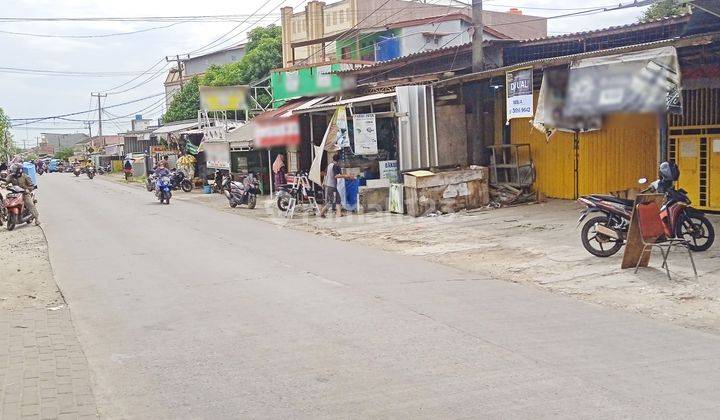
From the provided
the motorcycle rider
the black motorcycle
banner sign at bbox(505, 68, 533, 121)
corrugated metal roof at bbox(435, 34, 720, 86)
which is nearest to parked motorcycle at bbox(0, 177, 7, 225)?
the motorcycle rider

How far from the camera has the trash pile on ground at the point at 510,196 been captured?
18.0m

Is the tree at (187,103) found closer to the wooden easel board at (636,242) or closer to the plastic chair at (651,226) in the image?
the wooden easel board at (636,242)

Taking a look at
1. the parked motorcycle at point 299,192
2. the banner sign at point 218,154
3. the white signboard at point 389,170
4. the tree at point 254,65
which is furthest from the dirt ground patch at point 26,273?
the tree at point 254,65

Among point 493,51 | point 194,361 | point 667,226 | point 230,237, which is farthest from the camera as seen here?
point 493,51

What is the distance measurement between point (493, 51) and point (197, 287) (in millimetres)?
13230

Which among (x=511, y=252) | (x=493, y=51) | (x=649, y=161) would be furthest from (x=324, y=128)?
(x=511, y=252)

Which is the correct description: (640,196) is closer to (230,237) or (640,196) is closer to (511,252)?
(511,252)

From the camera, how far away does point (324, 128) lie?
24.6m

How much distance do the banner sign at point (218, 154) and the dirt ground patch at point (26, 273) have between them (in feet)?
42.6

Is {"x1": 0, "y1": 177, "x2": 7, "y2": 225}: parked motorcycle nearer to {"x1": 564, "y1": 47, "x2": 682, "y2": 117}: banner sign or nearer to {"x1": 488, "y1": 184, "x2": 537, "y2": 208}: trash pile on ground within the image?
{"x1": 488, "y1": 184, "x2": 537, "y2": 208}: trash pile on ground

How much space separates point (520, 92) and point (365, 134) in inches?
195

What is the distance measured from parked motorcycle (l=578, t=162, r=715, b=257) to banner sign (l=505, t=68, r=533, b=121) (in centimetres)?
429

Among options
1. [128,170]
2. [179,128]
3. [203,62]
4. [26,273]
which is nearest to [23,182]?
[26,273]

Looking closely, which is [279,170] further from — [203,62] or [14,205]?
[203,62]
